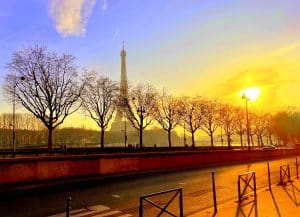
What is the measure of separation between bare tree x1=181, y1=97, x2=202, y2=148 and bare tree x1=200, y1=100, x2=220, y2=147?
132cm

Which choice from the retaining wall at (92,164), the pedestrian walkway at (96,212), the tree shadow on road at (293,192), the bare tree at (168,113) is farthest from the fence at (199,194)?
the bare tree at (168,113)

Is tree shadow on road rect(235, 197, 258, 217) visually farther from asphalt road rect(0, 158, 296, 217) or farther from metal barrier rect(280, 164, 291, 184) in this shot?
metal barrier rect(280, 164, 291, 184)

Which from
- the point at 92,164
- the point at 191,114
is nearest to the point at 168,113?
the point at 191,114

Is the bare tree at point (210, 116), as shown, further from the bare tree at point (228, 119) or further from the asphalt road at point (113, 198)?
the asphalt road at point (113, 198)

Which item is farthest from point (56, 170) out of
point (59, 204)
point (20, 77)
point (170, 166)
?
point (20, 77)

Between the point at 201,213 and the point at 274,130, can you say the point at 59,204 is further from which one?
the point at 274,130

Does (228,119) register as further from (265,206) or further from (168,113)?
(265,206)

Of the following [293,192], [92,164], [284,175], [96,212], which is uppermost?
[92,164]

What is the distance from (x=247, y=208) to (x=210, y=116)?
233 feet

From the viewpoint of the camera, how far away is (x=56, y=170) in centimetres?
2142

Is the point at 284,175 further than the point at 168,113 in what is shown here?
No

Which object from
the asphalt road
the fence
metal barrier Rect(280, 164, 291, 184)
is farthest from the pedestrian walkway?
metal barrier Rect(280, 164, 291, 184)

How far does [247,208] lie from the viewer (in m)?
12.6

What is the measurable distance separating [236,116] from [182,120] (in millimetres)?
25922
